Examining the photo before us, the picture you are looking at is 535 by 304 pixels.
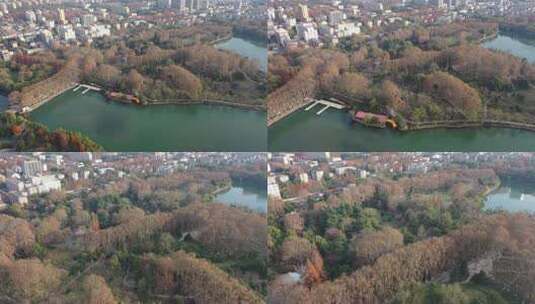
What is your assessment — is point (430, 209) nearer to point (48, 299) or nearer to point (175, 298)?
point (175, 298)

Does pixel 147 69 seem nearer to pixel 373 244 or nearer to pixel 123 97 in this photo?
pixel 123 97

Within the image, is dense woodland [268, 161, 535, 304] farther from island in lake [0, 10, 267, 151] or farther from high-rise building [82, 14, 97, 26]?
high-rise building [82, 14, 97, 26]

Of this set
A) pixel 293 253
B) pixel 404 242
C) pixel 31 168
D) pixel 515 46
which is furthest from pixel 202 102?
pixel 515 46

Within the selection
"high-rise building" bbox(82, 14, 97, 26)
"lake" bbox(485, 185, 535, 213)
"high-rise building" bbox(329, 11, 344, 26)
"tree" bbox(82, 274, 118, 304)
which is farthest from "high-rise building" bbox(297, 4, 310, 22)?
"tree" bbox(82, 274, 118, 304)

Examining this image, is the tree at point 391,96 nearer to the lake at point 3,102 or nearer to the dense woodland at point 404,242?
the dense woodland at point 404,242

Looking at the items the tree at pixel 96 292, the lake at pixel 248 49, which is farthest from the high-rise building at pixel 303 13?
the tree at pixel 96 292

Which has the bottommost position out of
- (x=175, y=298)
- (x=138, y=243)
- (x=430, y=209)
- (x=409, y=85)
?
(x=175, y=298)

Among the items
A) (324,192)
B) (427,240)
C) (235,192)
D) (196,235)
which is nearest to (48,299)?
(196,235)
